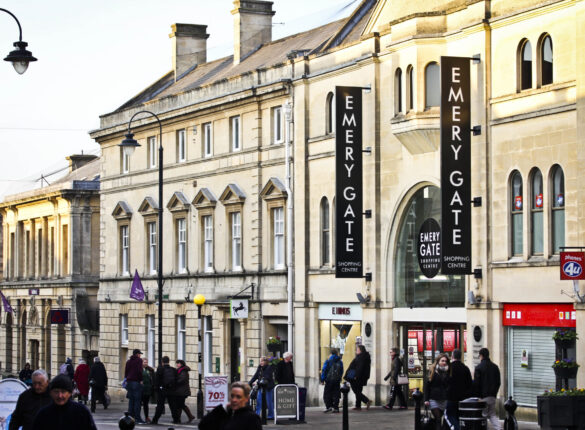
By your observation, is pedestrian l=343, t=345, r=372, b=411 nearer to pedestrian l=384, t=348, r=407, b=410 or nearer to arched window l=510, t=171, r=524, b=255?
pedestrian l=384, t=348, r=407, b=410

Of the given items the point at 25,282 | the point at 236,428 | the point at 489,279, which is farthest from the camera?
the point at 25,282

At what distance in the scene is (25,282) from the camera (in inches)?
3120

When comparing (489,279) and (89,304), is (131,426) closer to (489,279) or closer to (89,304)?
(489,279)

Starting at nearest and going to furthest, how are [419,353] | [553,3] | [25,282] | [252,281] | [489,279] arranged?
[553,3] → [489,279] → [419,353] → [252,281] → [25,282]

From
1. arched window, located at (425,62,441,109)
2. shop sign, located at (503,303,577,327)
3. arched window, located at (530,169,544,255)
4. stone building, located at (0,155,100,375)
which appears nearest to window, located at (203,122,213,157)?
stone building, located at (0,155,100,375)

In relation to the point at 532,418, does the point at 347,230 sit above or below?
above

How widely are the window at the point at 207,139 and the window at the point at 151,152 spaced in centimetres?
460

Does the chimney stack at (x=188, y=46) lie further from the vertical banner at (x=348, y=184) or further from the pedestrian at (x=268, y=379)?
the pedestrian at (x=268, y=379)

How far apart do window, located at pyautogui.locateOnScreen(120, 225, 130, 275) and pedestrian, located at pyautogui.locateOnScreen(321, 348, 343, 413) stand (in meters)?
23.5

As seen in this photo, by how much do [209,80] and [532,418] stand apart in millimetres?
27467

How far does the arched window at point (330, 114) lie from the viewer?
44750mm

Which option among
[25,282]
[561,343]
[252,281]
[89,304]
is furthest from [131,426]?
[25,282]

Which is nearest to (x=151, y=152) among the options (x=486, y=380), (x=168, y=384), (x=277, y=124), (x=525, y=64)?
(x=277, y=124)

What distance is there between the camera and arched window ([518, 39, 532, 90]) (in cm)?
3491
